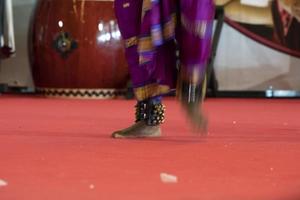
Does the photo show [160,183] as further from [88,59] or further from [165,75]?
[88,59]

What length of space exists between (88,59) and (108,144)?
243 cm

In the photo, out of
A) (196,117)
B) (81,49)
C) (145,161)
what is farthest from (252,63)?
(145,161)

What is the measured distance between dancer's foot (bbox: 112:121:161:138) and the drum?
7.30ft

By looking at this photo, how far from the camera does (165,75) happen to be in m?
1.84

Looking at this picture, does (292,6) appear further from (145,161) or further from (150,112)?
(145,161)

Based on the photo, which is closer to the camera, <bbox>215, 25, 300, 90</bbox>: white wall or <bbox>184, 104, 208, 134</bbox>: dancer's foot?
<bbox>184, 104, 208, 134</bbox>: dancer's foot

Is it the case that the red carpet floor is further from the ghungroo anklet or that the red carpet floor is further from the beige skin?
the beige skin

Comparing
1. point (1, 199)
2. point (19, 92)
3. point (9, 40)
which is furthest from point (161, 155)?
point (19, 92)

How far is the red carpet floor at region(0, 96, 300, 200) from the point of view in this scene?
1.06 m

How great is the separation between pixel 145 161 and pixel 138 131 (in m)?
0.51

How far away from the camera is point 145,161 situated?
4.63 ft

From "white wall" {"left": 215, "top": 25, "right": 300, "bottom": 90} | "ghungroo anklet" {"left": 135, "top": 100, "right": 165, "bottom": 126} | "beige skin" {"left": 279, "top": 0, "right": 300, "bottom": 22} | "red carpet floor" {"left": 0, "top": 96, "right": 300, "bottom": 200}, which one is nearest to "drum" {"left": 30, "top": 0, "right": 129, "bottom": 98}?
"white wall" {"left": 215, "top": 25, "right": 300, "bottom": 90}

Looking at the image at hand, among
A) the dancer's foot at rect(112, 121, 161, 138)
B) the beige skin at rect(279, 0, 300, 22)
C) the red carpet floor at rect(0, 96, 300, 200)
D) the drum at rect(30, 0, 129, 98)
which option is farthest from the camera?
the beige skin at rect(279, 0, 300, 22)

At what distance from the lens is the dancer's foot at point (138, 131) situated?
1910 mm
